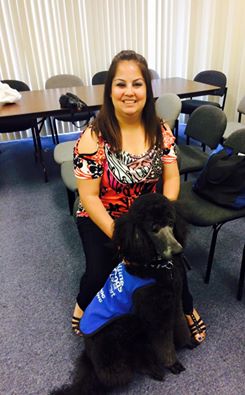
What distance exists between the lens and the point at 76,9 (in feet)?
12.0

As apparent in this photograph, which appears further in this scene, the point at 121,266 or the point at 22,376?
the point at 22,376

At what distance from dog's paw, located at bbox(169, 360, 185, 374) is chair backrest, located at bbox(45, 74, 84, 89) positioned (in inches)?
125

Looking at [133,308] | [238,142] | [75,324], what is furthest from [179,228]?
[238,142]

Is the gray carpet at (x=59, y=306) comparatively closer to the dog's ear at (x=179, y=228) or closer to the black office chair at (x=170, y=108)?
the dog's ear at (x=179, y=228)

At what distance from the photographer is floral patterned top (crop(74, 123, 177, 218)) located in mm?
1288

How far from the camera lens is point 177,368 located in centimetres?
125

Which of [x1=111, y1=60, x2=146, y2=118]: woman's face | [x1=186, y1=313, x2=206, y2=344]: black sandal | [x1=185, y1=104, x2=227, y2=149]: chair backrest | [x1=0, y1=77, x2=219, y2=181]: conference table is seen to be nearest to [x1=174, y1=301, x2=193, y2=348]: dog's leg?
[x1=186, y1=313, x2=206, y2=344]: black sandal

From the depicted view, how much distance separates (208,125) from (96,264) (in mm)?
1281

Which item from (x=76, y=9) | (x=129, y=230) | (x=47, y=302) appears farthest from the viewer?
(x=76, y=9)

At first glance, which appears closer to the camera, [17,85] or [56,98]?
[56,98]

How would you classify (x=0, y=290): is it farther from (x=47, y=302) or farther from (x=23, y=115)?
(x=23, y=115)

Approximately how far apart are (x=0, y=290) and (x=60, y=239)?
0.53m

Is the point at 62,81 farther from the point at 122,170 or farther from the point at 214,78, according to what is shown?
the point at 122,170

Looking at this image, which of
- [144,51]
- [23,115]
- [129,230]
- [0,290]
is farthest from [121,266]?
[144,51]
